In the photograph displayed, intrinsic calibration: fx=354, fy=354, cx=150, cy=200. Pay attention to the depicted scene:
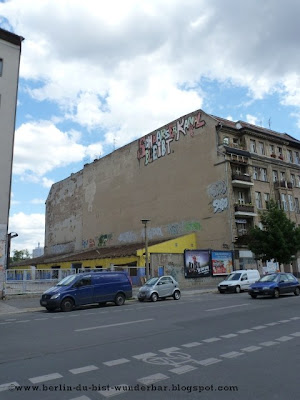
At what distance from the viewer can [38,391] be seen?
202 inches

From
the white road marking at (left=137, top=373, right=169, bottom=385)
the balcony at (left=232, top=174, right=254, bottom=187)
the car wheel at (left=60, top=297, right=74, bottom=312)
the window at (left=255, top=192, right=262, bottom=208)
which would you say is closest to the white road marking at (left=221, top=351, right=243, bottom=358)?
the white road marking at (left=137, top=373, right=169, bottom=385)

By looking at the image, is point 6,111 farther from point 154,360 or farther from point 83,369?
point 154,360

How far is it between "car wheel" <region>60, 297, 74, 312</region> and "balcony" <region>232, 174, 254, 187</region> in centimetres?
2285

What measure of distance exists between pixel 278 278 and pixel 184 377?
55.1 ft

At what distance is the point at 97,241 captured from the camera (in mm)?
53781

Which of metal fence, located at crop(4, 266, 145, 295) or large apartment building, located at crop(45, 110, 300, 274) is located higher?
large apartment building, located at crop(45, 110, 300, 274)

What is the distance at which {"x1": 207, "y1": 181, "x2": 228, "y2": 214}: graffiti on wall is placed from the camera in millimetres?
35312

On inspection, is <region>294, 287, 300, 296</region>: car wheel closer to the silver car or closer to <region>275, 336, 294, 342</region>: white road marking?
the silver car

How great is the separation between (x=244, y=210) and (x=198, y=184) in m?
5.91

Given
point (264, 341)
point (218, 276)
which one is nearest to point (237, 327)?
point (264, 341)

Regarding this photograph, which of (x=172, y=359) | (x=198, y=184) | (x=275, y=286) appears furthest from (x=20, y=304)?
(x=198, y=184)

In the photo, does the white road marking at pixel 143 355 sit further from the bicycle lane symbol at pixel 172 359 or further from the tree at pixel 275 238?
the tree at pixel 275 238

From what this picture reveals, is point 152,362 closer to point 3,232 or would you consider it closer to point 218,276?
point 3,232

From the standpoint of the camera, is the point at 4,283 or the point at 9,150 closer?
the point at 4,283
